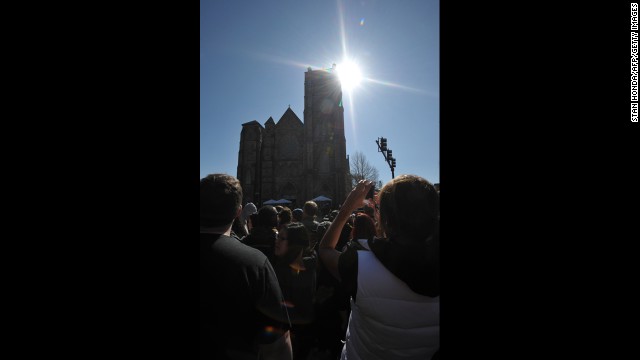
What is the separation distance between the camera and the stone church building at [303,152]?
37.3 m

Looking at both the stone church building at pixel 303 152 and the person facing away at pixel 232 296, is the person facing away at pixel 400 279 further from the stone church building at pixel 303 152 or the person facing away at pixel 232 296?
the stone church building at pixel 303 152

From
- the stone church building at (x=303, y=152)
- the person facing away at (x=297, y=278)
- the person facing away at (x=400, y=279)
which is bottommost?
the person facing away at (x=297, y=278)

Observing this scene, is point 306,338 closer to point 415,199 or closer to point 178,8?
point 415,199

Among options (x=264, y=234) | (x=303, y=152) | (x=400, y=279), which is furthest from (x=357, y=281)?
(x=303, y=152)

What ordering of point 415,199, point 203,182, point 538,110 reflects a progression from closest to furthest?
point 538,110 → point 415,199 → point 203,182

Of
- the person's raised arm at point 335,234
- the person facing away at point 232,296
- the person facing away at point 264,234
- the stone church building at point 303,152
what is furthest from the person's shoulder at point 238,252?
the stone church building at point 303,152

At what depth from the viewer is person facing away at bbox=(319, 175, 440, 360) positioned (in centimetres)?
146

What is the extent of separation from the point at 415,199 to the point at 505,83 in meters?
0.80

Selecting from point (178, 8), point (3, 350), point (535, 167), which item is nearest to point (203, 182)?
point (178, 8)

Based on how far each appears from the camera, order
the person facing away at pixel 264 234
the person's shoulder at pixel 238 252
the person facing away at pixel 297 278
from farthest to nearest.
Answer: the person facing away at pixel 264 234
the person facing away at pixel 297 278
the person's shoulder at pixel 238 252

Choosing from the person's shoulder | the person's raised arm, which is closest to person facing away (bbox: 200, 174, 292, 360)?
the person's shoulder

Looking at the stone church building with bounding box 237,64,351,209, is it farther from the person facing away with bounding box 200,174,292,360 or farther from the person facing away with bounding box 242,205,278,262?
the person facing away with bounding box 200,174,292,360

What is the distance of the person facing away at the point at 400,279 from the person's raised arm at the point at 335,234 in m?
0.10

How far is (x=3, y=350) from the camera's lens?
27.7 inches
